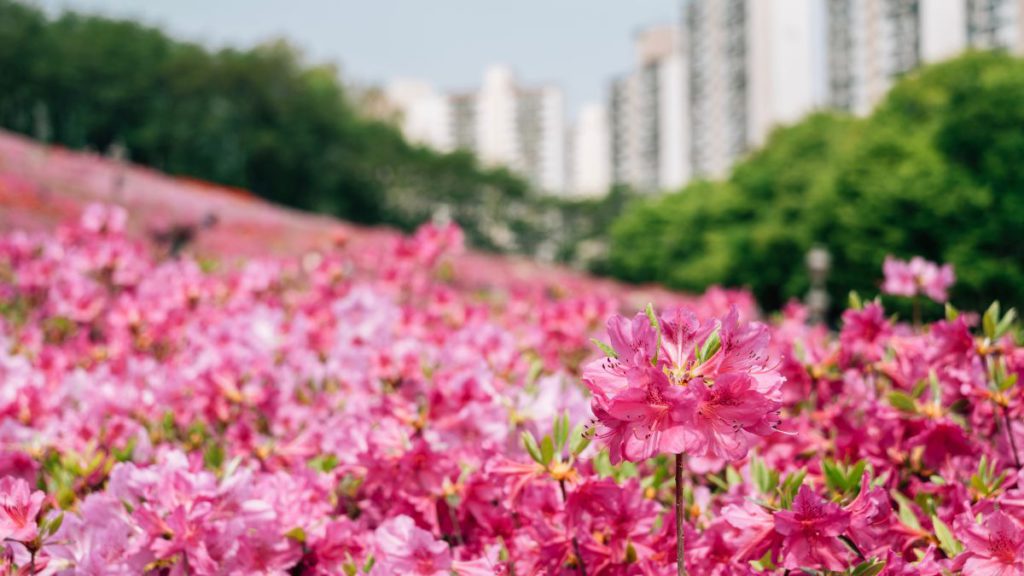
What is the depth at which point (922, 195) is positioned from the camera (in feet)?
70.8

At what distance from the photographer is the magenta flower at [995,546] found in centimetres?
149

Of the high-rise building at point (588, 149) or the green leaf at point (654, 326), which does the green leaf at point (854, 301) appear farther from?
the high-rise building at point (588, 149)

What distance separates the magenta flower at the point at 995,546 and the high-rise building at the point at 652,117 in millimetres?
69213

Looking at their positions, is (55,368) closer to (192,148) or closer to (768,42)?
(192,148)

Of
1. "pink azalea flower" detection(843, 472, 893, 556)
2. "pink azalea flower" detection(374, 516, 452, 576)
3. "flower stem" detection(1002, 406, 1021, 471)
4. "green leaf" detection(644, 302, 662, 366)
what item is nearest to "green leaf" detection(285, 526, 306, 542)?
"pink azalea flower" detection(374, 516, 452, 576)

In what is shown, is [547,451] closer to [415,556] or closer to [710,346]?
[415,556]

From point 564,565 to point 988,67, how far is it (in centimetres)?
2571

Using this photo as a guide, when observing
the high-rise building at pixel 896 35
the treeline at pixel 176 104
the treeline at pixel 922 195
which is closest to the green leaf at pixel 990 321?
the treeline at pixel 922 195

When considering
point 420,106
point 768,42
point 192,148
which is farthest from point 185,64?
point 420,106

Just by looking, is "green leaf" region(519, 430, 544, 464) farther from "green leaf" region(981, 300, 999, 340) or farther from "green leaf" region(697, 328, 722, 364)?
"green leaf" region(981, 300, 999, 340)

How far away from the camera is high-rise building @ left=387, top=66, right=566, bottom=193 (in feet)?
462

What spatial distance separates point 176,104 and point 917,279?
43849 millimetres

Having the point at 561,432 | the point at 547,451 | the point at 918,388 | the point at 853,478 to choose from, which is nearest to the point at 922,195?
the point at 918,388

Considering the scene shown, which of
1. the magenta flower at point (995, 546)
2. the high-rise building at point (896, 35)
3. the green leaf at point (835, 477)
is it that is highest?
the high-rise building at point (896, 35)
